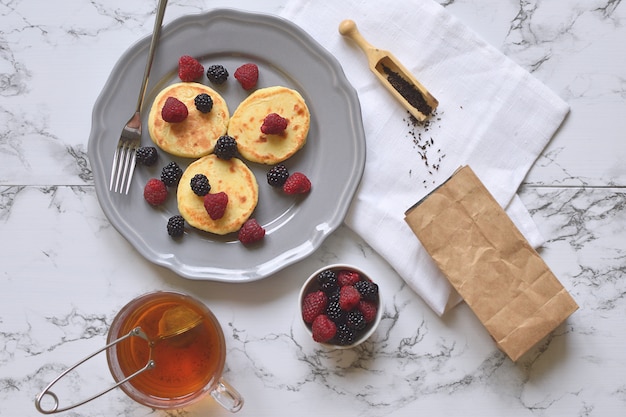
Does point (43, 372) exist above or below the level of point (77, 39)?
below

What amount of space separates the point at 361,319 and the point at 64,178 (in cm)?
77

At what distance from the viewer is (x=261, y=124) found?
4.83ft

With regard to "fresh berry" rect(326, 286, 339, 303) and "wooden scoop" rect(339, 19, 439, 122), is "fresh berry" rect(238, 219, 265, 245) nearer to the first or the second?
"fresh berry" rect(326, 286, 339, 303)

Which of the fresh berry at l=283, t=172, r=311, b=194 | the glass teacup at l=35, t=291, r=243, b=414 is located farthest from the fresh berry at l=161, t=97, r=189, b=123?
the glass teacup at l=35, t=291, r=243, b=414

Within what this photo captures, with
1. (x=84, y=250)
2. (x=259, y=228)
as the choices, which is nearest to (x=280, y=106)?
(x=259, y=228)

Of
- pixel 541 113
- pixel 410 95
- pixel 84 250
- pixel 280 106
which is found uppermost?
pixel 541 113

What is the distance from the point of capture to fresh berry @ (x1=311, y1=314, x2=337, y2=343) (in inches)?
52.9

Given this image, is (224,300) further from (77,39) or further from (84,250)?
(77,39)

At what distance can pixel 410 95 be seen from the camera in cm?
149

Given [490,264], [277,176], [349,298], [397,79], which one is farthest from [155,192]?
[490,264]

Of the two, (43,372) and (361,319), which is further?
(43,372)

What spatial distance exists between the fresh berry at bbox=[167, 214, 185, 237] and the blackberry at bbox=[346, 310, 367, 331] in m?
0.42

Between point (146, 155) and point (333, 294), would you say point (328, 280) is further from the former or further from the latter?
point (146, 155)

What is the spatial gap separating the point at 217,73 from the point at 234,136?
147mm
